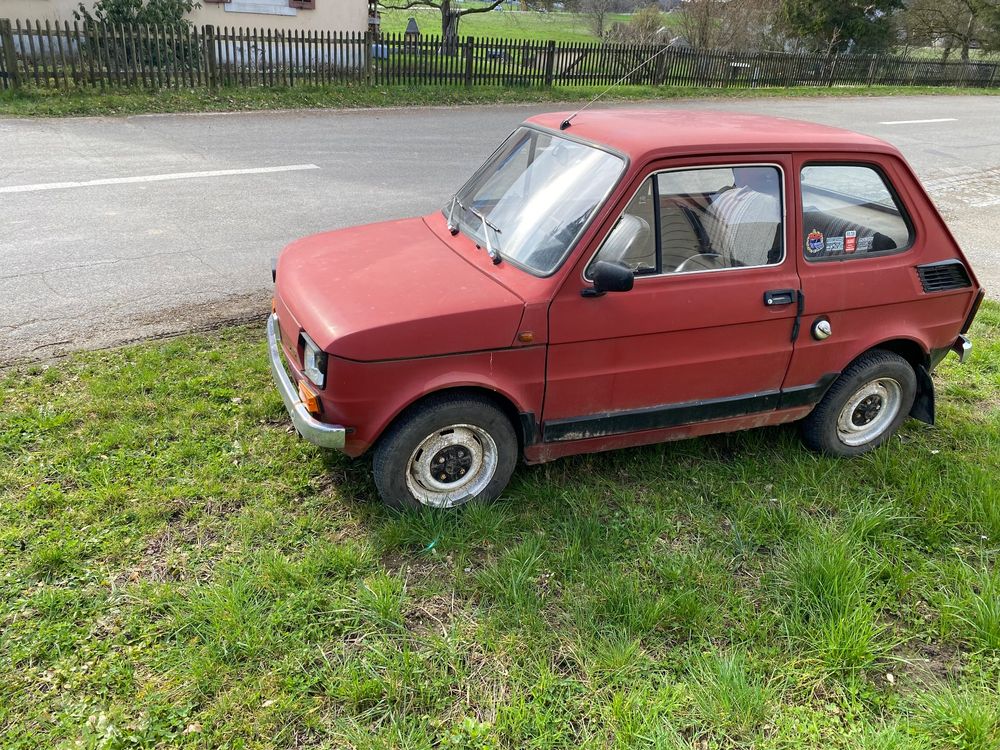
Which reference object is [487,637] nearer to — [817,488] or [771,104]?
[817,488]

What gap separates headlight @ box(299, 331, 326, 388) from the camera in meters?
3.42

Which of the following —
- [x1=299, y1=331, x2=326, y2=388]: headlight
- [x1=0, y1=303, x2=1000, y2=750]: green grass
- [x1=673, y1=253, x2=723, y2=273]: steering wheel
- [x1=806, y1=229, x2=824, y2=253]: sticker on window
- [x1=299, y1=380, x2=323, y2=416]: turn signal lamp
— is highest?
[x1=806, y1=229, x2=824, y2=253]: sticker on window

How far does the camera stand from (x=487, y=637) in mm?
3195

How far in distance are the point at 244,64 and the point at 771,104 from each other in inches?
544

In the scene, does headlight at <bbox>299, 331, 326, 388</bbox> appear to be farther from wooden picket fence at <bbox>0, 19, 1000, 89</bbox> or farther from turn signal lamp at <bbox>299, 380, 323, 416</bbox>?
wooden picket fence at <bbox>0, 19, 1000, 89</bbox>

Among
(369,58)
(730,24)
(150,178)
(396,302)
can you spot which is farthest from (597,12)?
(396,302)

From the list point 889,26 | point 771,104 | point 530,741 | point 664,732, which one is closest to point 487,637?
point 530,741

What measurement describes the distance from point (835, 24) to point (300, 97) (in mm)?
25080

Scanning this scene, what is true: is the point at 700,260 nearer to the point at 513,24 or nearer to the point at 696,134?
the point at 696,134

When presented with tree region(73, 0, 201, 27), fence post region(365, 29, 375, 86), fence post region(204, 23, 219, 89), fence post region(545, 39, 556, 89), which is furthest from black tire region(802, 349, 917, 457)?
fence post region(545, 39, 556, 89)

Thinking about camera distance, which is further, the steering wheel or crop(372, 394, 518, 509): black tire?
the steering wheel

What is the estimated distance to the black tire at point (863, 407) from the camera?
444 centimetres

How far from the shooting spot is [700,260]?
12.9ft

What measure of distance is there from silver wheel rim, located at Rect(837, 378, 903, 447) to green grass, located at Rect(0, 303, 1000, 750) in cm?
17
